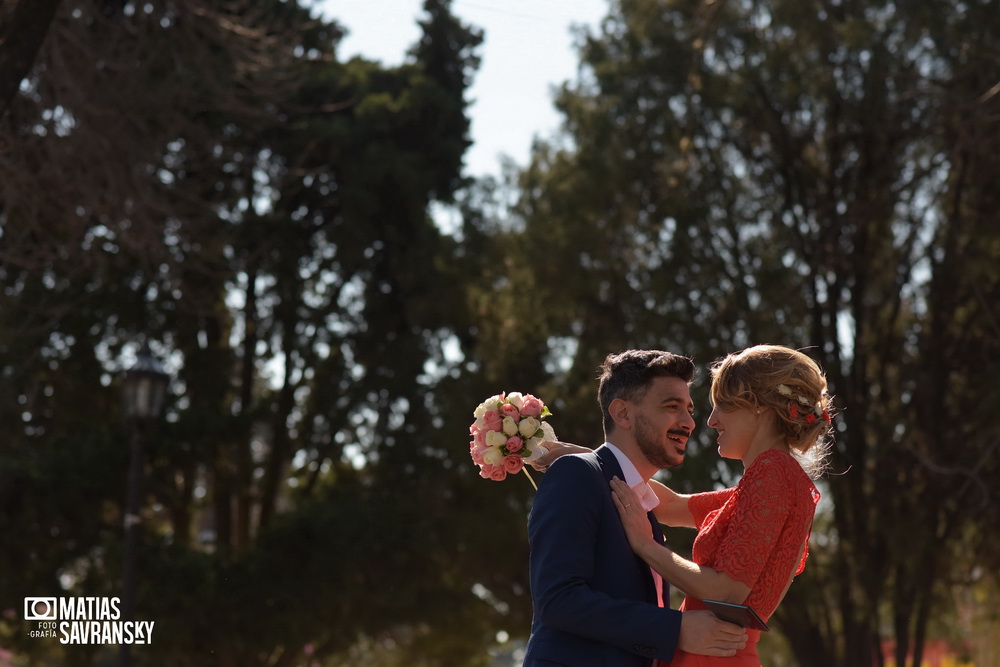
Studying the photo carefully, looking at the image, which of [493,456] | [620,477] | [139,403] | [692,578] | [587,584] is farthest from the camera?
[139,403]

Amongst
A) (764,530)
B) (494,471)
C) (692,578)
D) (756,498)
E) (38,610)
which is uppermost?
(494,471)

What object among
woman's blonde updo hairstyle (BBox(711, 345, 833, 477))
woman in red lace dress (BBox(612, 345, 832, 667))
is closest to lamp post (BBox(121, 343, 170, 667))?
woman in red lace dress (BBox(612, 345, 832, 667))

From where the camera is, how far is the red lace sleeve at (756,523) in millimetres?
3473

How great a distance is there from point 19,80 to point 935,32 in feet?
40.0

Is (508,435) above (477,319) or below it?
below

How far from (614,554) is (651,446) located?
0.41 metres

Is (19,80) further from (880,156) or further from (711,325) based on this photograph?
(880,156)

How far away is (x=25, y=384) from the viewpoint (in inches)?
625

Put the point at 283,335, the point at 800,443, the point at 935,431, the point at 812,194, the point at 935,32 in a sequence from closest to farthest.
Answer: the point at 800,443, the point at 935,32, the point at 935,431, the point at 812,194, the point at 283,335

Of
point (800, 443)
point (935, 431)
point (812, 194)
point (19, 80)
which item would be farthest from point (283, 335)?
point (800, 443)

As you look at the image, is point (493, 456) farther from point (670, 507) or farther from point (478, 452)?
point (670, 507)

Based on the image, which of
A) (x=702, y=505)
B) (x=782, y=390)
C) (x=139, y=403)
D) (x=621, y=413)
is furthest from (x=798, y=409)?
(x=139, y=403)

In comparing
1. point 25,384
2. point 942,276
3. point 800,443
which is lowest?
point 800,443

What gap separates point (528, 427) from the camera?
404 centimetres
